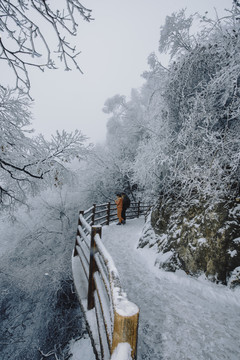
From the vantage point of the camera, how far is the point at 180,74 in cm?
639

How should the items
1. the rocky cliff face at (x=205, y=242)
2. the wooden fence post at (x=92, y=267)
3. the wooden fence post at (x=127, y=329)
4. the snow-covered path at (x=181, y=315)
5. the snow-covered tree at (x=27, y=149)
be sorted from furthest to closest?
the snow-covered tree at (x=27, y=149) → the rocky cliff face at (x=205, y=242) → the wooden fence post at (x=92, y=267) → the snow-covered path at (x=181, y=315) → the wooden fence post at (x=127, y=329)

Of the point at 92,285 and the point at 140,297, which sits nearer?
the point at 92,285

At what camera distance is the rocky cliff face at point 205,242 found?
12.0ft

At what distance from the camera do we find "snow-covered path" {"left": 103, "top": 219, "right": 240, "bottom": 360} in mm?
2322

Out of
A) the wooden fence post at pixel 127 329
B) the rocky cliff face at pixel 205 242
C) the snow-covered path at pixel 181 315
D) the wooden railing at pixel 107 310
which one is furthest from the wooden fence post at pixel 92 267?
the rocky cliff face at pixel 205 242

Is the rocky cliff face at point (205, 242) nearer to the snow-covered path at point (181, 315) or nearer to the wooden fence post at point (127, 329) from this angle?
the snow-covered path at point (181, 315)

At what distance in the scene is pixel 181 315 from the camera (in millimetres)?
2969

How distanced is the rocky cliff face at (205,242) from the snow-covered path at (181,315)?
0.24 metres

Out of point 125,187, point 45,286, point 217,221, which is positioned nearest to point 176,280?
point 217,221

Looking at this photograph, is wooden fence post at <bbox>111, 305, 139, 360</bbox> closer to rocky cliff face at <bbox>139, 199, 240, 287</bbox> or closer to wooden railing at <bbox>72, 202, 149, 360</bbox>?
wooden railing at <bbox>72, 202, 149, 360</bbox>

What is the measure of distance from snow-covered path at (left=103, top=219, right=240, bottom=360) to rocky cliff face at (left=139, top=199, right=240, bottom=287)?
0.24 m

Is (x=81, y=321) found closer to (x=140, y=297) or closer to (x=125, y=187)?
(x=140, y=297)

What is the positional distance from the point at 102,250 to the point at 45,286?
6247mm

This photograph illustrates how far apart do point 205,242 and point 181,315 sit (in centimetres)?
169
